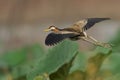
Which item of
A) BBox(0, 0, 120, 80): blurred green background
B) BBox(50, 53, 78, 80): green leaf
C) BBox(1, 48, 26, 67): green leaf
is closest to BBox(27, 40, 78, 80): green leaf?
BBox(50, 53, 78, 80): green leaf

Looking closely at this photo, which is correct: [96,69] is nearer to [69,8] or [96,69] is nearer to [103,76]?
[103,76]

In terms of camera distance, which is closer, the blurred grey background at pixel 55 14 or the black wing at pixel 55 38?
the black wing at pixel 55 38

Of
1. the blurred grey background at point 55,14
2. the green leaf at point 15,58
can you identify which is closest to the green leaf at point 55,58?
the green leaf at point 15,58

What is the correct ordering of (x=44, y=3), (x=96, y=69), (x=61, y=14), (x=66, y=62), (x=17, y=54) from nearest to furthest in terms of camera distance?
(x=66, y=62) → (x=96, y=69) → (x=17, y=54) → (x=61, y=14) → (x=44, y=3)

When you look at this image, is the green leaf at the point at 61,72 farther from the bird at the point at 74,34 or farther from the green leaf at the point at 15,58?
the green leaf at the point at 15,58

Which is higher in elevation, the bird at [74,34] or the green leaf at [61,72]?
the bird at [74,34]

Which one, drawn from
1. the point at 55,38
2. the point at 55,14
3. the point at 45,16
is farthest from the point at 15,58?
the point at 45,16

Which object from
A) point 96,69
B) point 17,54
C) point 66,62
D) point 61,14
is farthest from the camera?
point 61,14

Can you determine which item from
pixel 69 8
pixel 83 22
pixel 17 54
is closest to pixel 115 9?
pixel 69 8

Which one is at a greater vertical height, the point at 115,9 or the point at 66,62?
the point at 66,62
